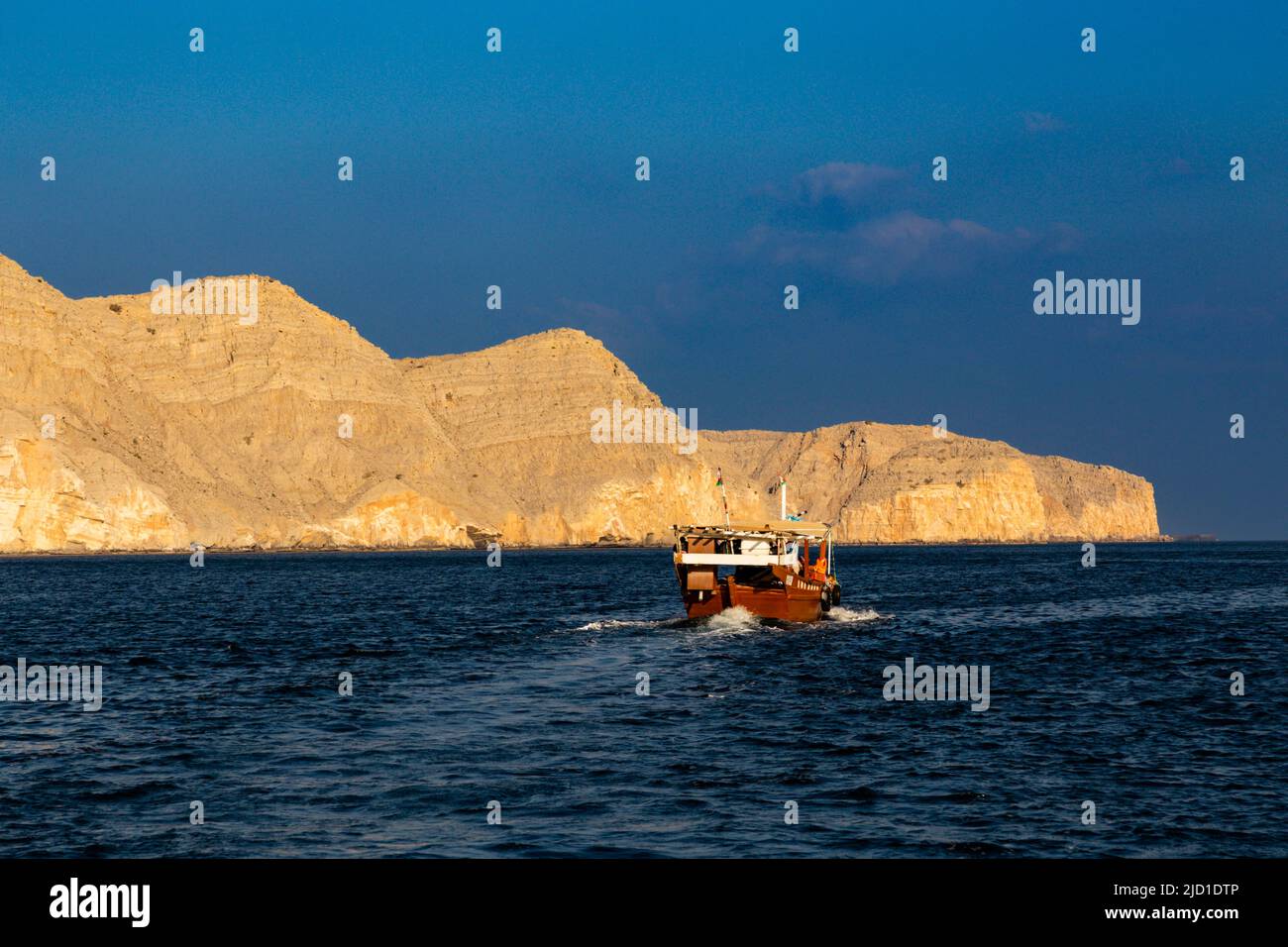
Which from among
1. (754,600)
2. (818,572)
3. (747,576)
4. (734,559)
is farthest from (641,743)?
(818,572)

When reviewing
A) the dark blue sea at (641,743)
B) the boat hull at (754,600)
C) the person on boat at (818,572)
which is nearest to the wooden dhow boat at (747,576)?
the boat hull at (754,600)

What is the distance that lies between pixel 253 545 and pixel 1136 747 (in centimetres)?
16384

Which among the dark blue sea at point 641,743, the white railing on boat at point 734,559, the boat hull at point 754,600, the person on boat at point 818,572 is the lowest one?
the dark blue sea at point 641,743

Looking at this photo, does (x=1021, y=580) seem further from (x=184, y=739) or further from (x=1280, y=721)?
(x=184, y=739)

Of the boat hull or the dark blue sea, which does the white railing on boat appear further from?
the dark blue sea

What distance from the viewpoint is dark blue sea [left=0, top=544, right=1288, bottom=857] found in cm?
1669

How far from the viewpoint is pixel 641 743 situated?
23828mm

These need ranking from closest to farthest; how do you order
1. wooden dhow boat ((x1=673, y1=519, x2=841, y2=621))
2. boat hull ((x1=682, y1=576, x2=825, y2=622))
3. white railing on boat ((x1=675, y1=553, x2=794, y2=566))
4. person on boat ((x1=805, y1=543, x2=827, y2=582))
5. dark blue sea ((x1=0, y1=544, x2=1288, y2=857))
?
dark blue sea ((x1=0, y1=544, x2=1288, y2=857)), white railing on boat ((x1=675, y1=553, x2=794, y2=566)), wooden dhow boat ((x1=673, y1=519, x2=841, y2=621)), boat hull ((x1=682, y1=576, x2=825, y2=622)), person on boat ((x1=805, y1=543, x2=827, y2=582))

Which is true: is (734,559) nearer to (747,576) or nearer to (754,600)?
(747,576)

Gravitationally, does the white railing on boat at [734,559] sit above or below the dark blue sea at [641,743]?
above

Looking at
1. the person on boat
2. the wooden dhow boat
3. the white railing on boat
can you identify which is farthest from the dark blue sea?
the person on boat

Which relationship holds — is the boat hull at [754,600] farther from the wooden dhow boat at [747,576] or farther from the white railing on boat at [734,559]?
the white railing on boat at [734,559]

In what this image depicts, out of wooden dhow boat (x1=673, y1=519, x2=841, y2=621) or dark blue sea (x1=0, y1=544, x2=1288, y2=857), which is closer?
dark blue sea (x1=0, y1=544, x2=1288, y2=857)

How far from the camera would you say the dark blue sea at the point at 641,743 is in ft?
54.7
